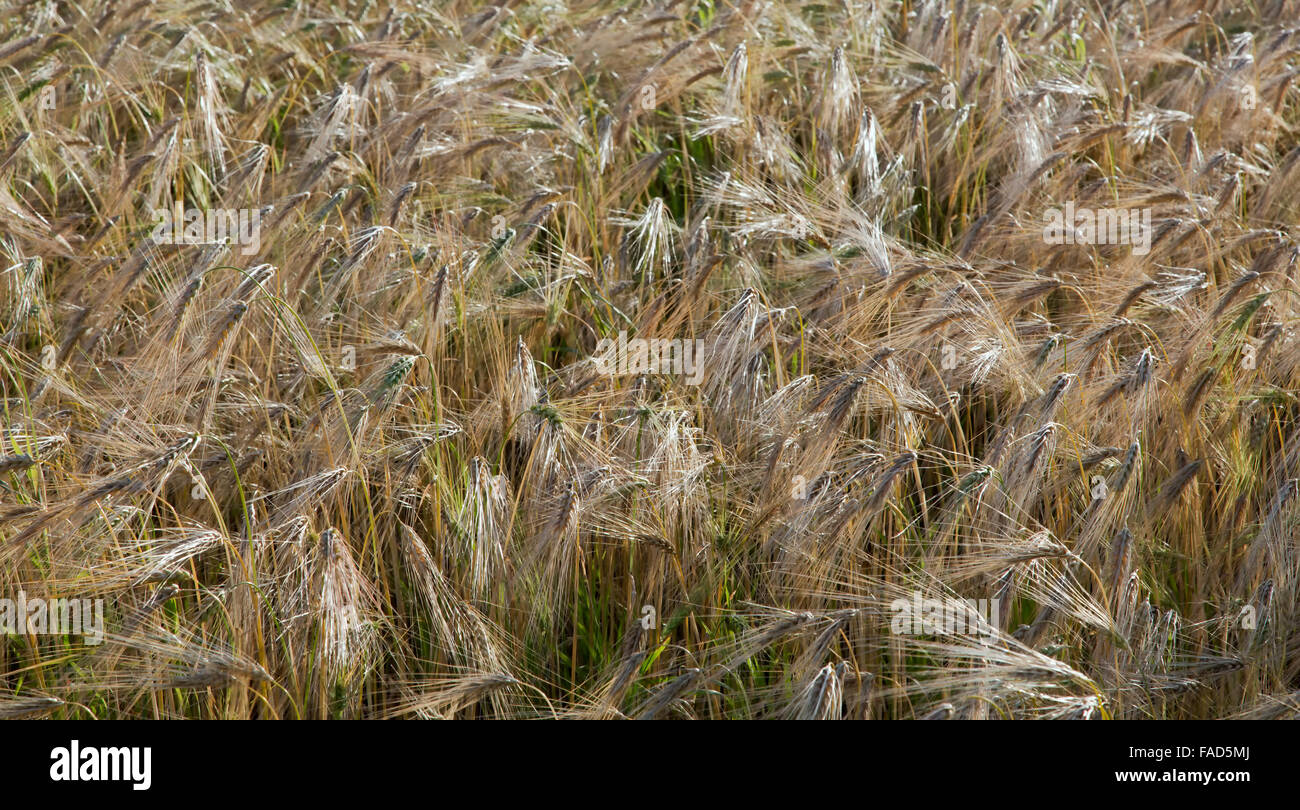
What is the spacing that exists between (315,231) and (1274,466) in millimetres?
2411

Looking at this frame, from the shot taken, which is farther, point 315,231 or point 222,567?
point 315,231

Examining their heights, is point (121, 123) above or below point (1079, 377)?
above

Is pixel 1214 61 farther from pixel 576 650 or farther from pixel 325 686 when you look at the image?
pixel 325 686

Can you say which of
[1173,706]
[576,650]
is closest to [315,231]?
[576,650]

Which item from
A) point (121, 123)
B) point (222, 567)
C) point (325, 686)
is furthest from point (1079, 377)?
point (121, 123)

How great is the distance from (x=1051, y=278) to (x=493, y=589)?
1489mm

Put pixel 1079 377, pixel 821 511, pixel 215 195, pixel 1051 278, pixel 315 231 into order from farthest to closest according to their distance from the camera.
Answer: pixel 215 195
pixel 315 231
pixel 1051 278
pixel 1079 377
pixel 821 511

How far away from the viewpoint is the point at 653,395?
2590 millimetres

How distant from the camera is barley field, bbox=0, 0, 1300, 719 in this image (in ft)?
6.97

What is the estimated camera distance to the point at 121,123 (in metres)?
3.73

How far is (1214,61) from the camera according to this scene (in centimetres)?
380

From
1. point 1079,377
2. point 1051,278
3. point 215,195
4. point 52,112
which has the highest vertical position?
point 52,112

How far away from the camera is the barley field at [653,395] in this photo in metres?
2.12

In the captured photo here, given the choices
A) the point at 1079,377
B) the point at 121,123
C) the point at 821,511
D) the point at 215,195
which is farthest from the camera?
the point at 121,123
